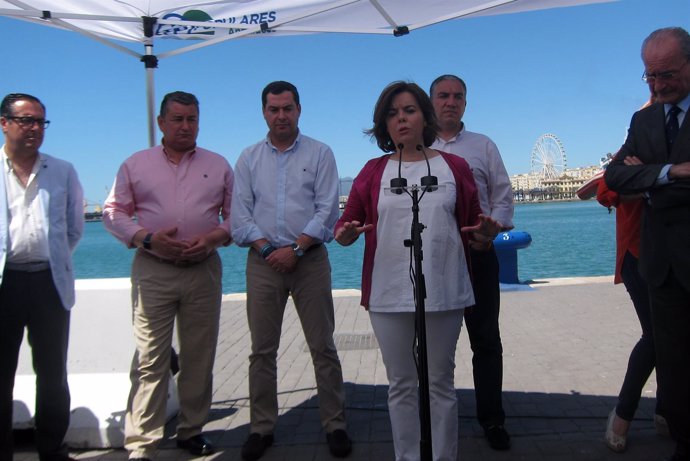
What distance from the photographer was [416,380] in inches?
128

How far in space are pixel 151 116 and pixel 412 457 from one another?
354cm

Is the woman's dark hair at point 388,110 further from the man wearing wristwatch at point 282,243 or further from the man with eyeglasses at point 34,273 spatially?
the man with eyeglasses at point 34,273

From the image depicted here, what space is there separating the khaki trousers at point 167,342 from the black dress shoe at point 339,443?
35.4 inches

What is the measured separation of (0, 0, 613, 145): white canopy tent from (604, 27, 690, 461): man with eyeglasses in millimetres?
2056

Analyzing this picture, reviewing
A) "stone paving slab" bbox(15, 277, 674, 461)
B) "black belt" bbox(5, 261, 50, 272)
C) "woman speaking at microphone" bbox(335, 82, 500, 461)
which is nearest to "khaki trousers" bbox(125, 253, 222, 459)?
"stone paving slab" bbox(15, 277, 674, 461)

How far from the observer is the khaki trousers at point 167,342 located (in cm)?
388

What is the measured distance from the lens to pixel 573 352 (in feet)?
21.2

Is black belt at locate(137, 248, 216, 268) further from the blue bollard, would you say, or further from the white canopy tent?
the blue bollard

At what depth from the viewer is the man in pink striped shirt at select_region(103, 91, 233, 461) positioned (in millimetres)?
3895

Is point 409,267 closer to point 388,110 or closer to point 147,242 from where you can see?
point 388,110

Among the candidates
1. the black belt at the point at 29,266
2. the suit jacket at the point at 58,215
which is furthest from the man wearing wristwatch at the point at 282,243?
the black belt at the point at 29,266

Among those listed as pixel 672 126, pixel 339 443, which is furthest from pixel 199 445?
pixel 672 126

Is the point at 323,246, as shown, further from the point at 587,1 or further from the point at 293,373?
Answer: the point at 587,1

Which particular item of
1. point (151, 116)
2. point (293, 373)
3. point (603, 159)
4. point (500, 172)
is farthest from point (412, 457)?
point (151, 116)
